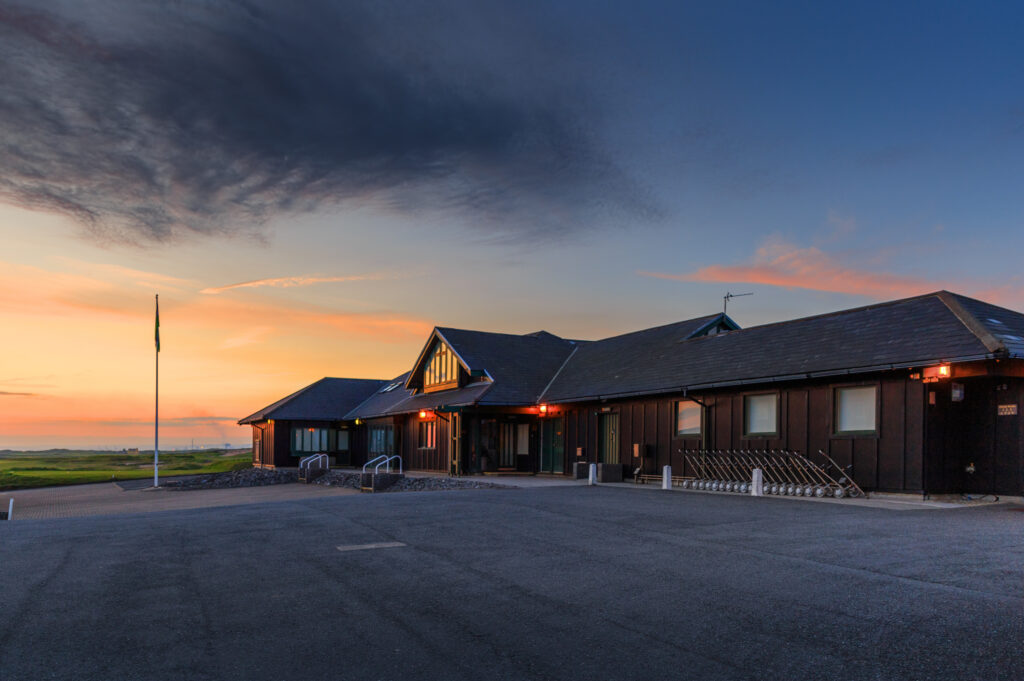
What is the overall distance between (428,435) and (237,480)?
1059 cm

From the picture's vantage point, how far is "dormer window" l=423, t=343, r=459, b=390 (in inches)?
1198

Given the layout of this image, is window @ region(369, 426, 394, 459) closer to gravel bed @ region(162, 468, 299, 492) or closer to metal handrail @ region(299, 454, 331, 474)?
metal handrail @ region(299, 454, 331, 474)

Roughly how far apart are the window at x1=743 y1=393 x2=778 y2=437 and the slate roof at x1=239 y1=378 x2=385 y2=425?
1065 inches

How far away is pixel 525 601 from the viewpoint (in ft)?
20.7

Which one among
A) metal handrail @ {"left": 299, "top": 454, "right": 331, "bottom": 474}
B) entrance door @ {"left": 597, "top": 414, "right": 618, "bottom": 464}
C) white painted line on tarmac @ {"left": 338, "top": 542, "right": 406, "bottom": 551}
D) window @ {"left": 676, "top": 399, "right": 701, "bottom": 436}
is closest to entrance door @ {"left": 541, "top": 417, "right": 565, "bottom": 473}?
entrance door @ {"left": 597, "top": 414, "right": 618, "bottom": 464}

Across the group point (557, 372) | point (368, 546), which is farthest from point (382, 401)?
point (368, 546)

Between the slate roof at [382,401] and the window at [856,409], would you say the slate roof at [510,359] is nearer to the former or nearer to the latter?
the slate roof at [382,401]

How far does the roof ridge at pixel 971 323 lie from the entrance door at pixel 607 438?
10462 millimetres

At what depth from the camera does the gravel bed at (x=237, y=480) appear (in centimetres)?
3403

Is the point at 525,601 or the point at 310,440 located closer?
the point at 525,601

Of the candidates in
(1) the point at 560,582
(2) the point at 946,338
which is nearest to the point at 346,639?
(1) the point at 560,582

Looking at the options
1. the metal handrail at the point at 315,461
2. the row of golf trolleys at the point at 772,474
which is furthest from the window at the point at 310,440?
the row of golf trolleys at the point at 772,474

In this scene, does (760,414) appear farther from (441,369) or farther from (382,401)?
(382,401)

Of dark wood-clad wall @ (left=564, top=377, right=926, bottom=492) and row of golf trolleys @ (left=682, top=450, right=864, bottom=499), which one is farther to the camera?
row of golf trolleys @ (left=682, top=450, right=864, bottom=499)
